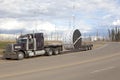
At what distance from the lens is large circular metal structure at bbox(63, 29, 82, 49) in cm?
4759

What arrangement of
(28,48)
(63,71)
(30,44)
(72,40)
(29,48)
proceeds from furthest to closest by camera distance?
(72,40)
(30,44)
(29,48)
(28,48)
(63,71)

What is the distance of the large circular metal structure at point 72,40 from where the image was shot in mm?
47594

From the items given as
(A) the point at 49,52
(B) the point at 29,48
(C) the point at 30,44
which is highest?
(C) the point at 30,44

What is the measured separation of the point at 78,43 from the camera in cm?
4881

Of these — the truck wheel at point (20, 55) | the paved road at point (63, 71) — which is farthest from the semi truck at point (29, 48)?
the paved road at point (63, 71)

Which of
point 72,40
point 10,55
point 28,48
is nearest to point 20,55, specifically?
point 10,55

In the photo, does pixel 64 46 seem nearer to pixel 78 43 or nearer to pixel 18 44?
pixel 78 43

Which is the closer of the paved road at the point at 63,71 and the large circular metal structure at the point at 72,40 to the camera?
the paved road at the point at 63,71

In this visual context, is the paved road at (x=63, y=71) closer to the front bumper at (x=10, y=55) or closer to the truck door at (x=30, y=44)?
the front bumper at (x=10, y=55)

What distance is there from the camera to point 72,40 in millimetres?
47562

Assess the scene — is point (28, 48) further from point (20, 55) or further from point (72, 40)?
point (72, 40)

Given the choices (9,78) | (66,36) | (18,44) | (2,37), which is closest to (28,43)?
(18,44)

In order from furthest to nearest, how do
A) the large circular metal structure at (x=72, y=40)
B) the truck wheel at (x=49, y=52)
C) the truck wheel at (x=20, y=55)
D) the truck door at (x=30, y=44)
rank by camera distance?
the large circular metal structure at (x=72, y=40)
the truck wheel at (x=49, y=52)
the truck door at (x=30, y=44)
the truck wheel at (x=20, y=55)

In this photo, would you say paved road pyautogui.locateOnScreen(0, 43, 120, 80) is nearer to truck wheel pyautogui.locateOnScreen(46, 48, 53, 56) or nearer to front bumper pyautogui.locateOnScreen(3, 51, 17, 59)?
front bumper pyautogui.locateOnScreen(3, 51, 17, 59)
